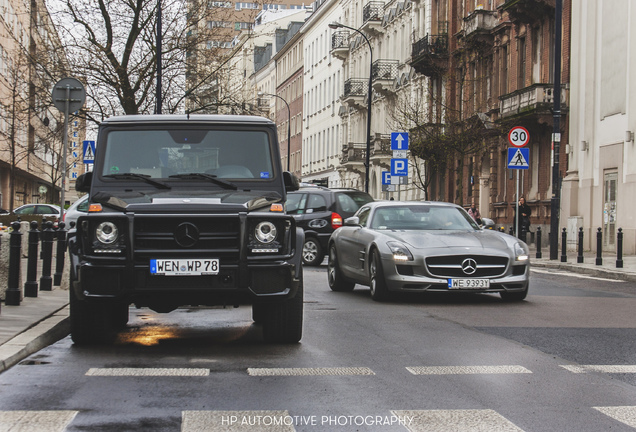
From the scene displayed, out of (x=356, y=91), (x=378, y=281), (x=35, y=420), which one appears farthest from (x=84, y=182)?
(x=356, y=91)

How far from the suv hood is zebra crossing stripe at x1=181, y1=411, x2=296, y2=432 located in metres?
2.96

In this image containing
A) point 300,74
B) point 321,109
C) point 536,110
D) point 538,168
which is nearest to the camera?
point 536,110

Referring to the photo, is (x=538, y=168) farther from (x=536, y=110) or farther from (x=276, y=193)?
(x=276, y=193)

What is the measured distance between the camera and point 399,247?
14.2 metres

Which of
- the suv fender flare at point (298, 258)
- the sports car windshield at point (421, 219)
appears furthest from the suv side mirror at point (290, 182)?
the sports car windshield at point (421, 219)

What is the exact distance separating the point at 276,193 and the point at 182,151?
1.02 m

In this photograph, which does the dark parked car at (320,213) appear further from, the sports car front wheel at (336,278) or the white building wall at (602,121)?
the white building wall at (602,121)

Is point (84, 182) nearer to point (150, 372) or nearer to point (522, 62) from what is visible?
point (150, 372)

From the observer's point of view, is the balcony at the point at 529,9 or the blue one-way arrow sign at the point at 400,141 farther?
the balcony at the point at 529,9

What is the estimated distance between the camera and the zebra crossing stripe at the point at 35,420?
579cm

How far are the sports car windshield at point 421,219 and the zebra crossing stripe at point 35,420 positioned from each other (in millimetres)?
9579

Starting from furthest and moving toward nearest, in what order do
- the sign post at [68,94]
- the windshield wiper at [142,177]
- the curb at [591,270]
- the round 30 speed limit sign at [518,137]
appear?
the round 30 speed limit sign at [518,137] < the curb at [591,270] < the sign post at [68,94] < the windshield wiper at [142,177]

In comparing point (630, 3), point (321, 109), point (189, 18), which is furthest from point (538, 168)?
point (321, 109)

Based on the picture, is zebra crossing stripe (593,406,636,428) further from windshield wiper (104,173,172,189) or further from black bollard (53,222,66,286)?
Result: black bollard (53,222,66,286)
